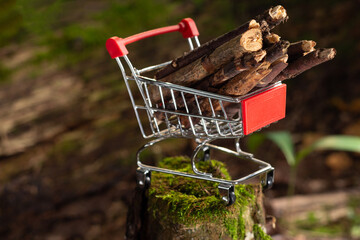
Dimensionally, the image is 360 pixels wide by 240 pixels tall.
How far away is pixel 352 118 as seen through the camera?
5113 millimetres

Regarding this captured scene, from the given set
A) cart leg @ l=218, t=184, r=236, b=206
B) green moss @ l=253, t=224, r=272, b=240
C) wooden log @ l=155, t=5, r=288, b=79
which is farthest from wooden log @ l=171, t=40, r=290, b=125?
green moss @ l=253, t=224, r=272, b=240

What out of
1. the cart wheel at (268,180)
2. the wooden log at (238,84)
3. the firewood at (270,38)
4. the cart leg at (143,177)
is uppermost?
the firewood at (270,38)

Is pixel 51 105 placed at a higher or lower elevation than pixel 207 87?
lower

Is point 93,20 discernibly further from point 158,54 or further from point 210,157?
point 210,157

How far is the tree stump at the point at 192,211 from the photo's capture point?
1.81 m

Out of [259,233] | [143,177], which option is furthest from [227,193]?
[143,177]

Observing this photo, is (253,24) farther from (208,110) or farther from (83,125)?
(83,125)

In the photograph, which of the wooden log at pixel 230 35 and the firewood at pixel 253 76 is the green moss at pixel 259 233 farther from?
the wooden log at pixel 230 35

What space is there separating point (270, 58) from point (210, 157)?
91 centimetres

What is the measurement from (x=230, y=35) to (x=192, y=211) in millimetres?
771

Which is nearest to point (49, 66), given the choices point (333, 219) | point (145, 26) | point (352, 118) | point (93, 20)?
point (93, 20)

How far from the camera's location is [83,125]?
4086 mm

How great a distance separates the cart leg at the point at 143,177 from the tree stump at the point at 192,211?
0.04 metres

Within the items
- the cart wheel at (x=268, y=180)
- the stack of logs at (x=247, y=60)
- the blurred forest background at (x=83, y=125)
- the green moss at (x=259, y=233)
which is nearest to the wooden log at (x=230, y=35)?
the stack of logs at (x=247, y=60)
